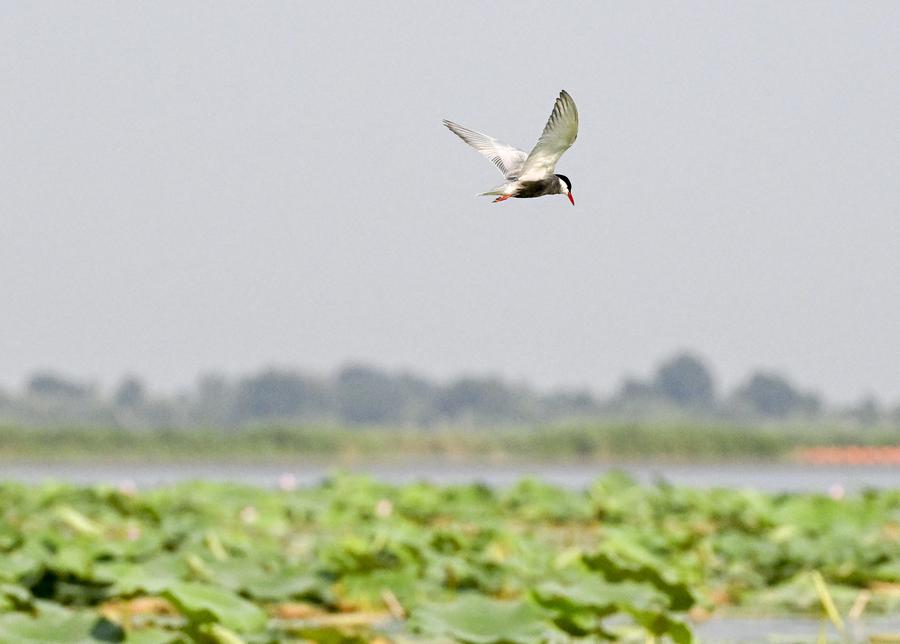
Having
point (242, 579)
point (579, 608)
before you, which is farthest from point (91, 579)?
point (579, 608)

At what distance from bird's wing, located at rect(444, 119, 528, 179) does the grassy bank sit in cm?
2715

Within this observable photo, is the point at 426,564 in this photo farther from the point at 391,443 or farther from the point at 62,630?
the point at 391,443

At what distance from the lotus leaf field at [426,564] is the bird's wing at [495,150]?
1137 mm

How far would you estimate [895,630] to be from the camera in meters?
4.48

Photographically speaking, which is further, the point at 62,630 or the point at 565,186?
the point at 62,630

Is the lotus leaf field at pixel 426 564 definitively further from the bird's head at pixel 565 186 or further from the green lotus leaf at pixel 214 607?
the bird's head at pixel 565 186

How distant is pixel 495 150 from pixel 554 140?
0.28m

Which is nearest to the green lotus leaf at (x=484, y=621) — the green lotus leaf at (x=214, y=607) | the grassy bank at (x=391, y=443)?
the green lotus leaf at (x=214, y=607)

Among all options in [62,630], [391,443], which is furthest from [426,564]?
[391,443]

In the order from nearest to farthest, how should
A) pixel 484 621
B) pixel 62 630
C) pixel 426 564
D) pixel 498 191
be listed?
pixel 498 191 < pixel 62 630 < pixel 484 621 < pixel 426 564

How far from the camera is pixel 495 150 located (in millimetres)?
2402

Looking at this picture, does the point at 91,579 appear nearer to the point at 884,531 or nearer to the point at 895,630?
the point at 895,630

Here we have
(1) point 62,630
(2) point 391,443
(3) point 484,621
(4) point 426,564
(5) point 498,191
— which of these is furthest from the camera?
(2) point 391,443

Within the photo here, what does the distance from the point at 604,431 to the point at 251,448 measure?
7.44 m
